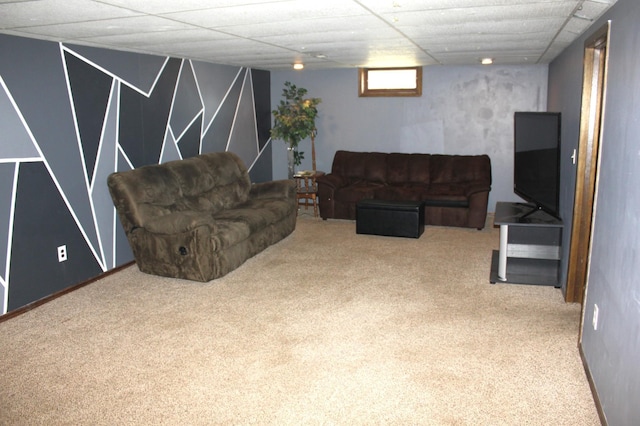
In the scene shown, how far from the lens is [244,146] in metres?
7.30

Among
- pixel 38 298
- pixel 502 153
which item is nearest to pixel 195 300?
pixel 38 298

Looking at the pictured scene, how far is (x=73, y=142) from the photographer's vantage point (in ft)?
14.5

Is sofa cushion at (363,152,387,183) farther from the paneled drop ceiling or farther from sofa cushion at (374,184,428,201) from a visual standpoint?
the paneled drop ceiling

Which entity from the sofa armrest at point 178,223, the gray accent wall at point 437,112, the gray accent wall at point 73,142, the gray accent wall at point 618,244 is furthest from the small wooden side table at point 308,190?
the gray accent wall at point 618,244

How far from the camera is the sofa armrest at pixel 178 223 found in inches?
178

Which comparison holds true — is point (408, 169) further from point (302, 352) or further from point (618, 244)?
point (618, 244)

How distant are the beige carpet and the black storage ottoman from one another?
1.06 m

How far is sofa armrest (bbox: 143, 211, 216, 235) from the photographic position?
4523 mm

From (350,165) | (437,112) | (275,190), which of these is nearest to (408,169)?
(350,165)

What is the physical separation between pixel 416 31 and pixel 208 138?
3270mm

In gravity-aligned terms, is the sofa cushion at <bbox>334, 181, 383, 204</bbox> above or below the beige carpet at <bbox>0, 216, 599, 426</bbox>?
above

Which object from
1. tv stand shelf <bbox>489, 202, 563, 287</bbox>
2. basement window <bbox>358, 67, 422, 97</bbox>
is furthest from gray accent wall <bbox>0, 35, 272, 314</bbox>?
tv stand shelf <bbox>489, 202, 563, 287</bbox>

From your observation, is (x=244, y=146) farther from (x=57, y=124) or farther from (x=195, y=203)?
(x=57, y=124)

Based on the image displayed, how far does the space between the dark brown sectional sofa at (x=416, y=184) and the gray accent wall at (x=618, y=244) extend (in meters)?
3.44
